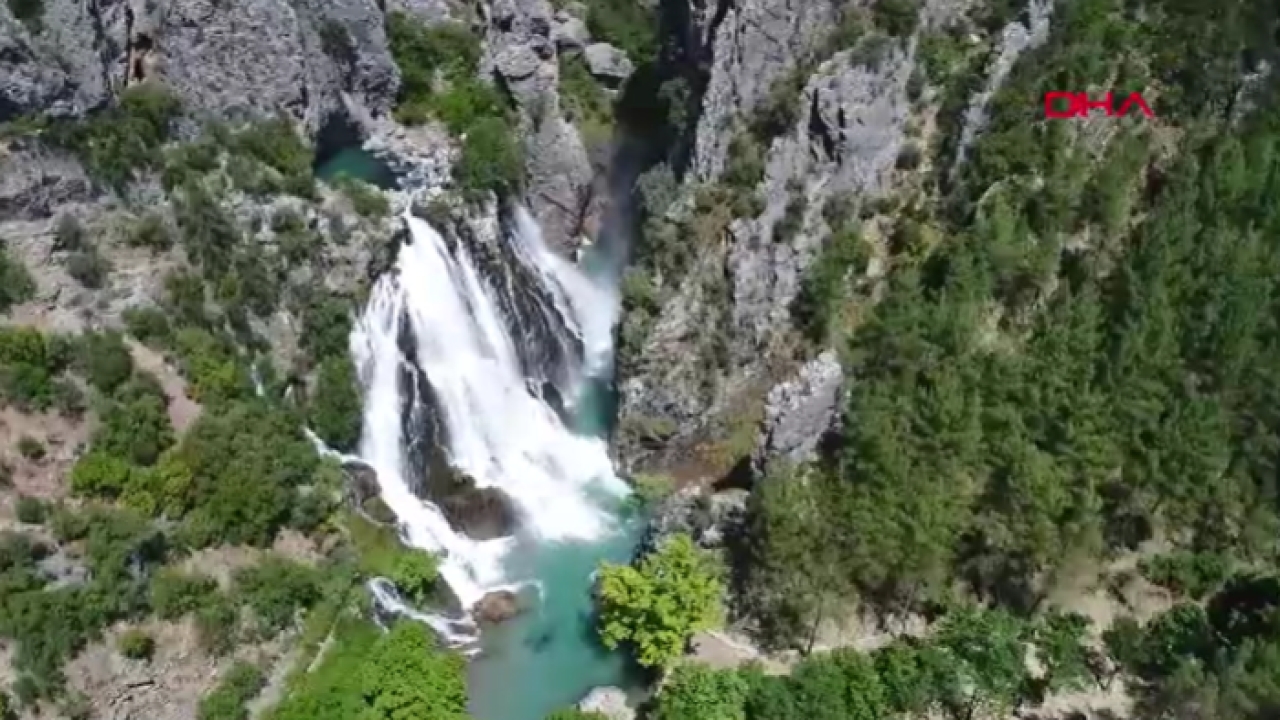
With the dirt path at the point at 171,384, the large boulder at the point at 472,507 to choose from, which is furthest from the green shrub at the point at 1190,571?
the dirt path at the point at 171,384

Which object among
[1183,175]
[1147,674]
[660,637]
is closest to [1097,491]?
[1147,674]

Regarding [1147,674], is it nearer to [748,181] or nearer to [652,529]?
[652,529]

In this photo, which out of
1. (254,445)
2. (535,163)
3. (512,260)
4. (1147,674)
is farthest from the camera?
(535,163)

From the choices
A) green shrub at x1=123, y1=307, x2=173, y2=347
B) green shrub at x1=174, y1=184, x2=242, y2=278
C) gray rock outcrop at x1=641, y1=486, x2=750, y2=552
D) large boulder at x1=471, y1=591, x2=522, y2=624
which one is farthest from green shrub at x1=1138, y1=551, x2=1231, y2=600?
green shrub at x1=123, y1=307, x2=173, y2=347

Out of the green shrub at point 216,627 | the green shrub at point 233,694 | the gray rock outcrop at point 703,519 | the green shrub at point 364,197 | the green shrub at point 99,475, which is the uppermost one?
the green shrub at point 364,197

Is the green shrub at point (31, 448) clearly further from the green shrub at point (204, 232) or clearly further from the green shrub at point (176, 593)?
the green shrub at point (204, 232)

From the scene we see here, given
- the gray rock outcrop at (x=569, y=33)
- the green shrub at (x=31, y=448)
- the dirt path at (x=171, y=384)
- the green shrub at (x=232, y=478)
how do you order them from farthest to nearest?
the gray rock outcrop at (x=569, y=33) → the dirt path at (x=171, y=384) → the green shrub at (x=232, y=478) → the green shrub at (x=31, y=448)

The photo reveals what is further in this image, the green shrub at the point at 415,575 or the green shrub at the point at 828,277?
the green shrub at the point at 828,277

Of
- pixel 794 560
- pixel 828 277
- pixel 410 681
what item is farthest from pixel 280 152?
pixel 794 560
